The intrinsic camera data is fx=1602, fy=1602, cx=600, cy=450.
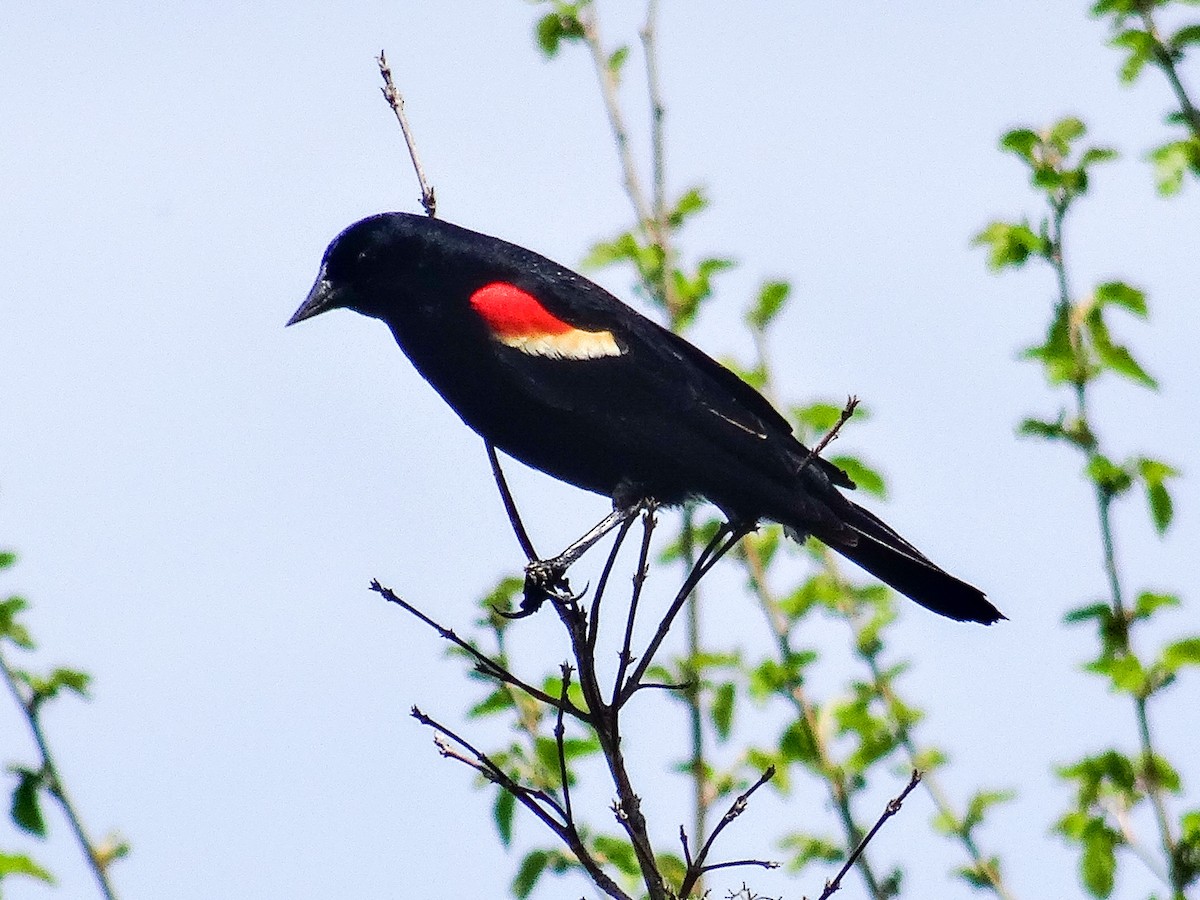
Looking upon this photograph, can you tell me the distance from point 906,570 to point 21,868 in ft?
7.07

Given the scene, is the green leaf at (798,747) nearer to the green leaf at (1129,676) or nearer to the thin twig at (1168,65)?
the green leaf at (1129,676)

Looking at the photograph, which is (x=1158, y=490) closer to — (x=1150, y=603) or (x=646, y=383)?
(x=1150, y=603)

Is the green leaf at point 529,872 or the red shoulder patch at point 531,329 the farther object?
the green leaf at point 529,872

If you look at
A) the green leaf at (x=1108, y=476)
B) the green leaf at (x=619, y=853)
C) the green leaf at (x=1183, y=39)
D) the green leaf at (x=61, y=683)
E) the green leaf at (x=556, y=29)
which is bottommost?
the green leaf at (x=61, y=683)

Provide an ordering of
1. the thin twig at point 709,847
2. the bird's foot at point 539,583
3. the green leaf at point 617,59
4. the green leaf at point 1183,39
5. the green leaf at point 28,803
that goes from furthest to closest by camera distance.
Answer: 1. the green leaf at point 617,59
2. the green leaf at point 1183,39
3. the green leaf at point 28,803
4. the bird's foot at point 539,583
5. the thin twig at point 709,847

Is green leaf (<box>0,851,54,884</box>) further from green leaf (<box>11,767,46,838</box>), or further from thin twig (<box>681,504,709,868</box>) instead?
thin twig (<box>681,504,709,868</box>)

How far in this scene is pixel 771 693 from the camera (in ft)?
15.7

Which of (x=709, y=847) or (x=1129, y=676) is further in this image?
(x=1129, y=676)

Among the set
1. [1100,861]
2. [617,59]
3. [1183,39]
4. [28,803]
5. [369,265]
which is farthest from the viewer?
[617,59]

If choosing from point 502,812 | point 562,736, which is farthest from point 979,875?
point 562,736

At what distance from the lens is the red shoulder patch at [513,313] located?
13.5 ft

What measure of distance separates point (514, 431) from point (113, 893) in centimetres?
145

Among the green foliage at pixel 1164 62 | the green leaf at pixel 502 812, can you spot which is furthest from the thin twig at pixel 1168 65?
the green leaf at pixel 502 812

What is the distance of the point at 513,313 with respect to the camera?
4152 millimetres
